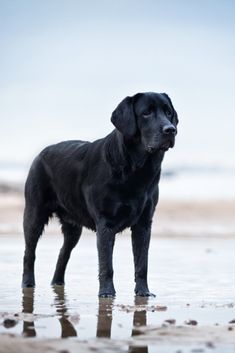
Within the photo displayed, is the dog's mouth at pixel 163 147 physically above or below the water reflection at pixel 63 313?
above

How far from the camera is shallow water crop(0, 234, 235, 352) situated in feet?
21.2

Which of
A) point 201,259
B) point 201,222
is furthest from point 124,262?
point 201,222

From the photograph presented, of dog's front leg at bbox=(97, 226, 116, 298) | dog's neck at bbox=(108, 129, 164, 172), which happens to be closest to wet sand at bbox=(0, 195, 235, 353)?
dog's front leg at bbox=(97, 226, 116, 298)

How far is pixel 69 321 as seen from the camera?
665cm

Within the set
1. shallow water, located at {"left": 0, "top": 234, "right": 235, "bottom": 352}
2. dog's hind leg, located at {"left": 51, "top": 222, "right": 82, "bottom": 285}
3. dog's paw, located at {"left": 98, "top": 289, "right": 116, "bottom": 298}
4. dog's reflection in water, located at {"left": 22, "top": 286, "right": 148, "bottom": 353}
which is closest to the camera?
dog's reflection in water, located at {"left": 22, "top": 286, "right": 148, "bottom": 353}

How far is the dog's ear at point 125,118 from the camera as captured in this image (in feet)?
27.7

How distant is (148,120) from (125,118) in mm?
215

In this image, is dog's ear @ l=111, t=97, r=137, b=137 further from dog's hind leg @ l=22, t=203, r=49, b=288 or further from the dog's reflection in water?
dog's hind leg @ l=22, t=203, r=49, b=288

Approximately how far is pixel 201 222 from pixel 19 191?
849 centimetres

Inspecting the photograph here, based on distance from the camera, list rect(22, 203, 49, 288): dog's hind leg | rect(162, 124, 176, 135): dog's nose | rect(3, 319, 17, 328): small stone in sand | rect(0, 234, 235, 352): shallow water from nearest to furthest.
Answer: rect(3, 319, 17, 328): small stone in sand → rect(0, 234, 235, 352): shallow water → rect(162, 124, 176, 135): dog's nose → rect(22, 203, 49, 288): dog's hind leg

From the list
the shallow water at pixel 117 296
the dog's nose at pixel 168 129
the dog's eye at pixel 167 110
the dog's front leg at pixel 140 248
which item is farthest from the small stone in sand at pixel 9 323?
the dog's eye at pixel 167 110

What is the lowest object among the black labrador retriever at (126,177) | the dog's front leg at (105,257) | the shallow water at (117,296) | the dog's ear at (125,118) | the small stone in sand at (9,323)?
the shallow water at (117,296)

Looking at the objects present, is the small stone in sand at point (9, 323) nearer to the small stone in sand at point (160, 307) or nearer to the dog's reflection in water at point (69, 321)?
the dog's reflection in water at point (69, 321)

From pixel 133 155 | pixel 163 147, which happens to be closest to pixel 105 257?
pixel 133 155
